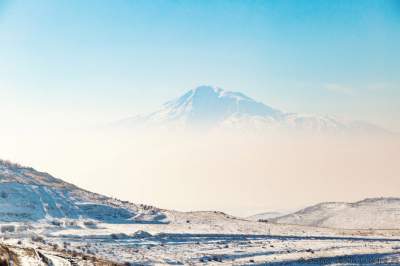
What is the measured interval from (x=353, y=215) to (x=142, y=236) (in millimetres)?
42390

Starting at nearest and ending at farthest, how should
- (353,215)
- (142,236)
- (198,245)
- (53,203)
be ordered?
(198,245) < (142,236) < (53,203) < (353,215)

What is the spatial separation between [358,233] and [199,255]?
2490 centimetres

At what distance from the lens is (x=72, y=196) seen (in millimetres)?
76625

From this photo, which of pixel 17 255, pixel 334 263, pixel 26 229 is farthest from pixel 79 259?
pixel 334 263

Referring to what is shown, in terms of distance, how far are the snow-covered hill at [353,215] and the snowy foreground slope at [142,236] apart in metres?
13.0

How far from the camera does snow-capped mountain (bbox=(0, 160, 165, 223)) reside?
65750 millimetres

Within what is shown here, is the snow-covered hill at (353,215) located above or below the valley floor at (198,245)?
above

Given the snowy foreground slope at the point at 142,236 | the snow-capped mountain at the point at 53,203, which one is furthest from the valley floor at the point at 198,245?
the snow-capped mountain at the point at 53,203

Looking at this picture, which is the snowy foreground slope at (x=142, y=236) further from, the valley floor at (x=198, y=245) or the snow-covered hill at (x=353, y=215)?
the snow-covered hill at (x=353, y=215)

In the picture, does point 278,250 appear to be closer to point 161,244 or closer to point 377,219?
point 161,244

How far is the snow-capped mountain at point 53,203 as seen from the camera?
6575 centimetres

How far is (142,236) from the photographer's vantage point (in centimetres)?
5766

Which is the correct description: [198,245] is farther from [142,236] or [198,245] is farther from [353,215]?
[353,215]

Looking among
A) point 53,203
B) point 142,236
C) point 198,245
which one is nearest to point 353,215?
point 198,245
